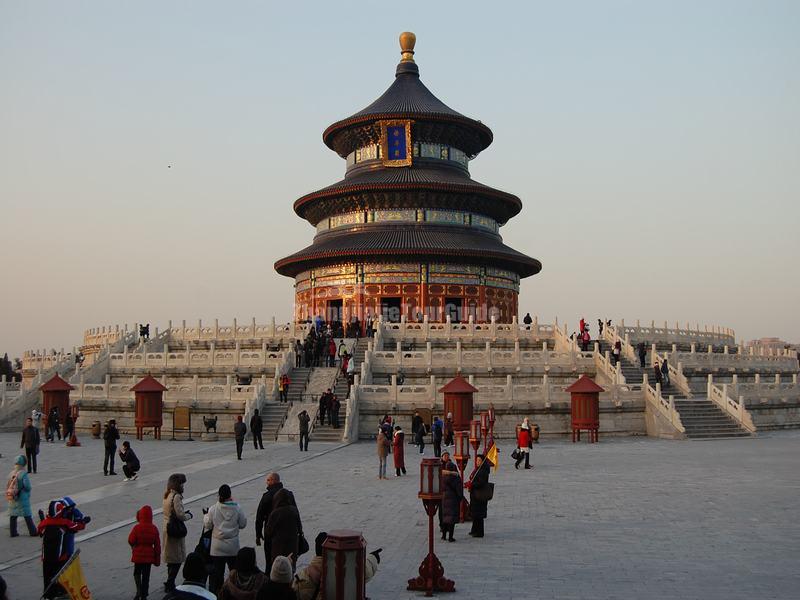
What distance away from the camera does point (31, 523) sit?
45.6 ft

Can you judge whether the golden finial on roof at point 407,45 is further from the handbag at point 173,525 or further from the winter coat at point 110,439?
the handbag at point 173,525

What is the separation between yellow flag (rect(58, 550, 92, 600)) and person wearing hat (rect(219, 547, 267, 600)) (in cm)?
125

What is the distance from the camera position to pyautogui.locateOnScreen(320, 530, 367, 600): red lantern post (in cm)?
838

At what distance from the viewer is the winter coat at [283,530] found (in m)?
10.2

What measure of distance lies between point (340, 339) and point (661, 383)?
47.4 ft

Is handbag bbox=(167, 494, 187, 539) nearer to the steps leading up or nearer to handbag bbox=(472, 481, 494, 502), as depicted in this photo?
handbag bbox=(472, 481, 494, 502)

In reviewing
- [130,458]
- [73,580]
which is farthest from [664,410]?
[73,580]

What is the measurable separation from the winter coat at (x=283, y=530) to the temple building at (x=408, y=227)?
39.0m

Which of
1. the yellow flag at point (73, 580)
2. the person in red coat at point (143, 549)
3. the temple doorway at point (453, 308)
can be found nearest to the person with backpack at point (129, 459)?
the person in red coat at point (143, 549)

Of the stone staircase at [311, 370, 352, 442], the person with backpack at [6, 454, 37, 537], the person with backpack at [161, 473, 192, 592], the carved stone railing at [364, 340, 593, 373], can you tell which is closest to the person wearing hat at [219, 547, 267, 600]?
the person with backpack at [161, 473, 192, 592]

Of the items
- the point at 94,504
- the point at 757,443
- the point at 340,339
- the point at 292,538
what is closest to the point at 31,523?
the point at 94,504

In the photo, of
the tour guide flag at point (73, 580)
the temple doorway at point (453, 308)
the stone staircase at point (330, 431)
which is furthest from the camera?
the temple doorway at point (453, 308)

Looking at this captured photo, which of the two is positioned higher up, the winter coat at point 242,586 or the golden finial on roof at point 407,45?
the golden finial on roof at point 407,45

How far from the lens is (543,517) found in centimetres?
1524
